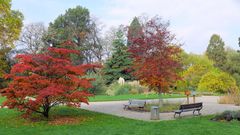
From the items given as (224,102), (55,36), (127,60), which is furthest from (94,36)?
(224,102)

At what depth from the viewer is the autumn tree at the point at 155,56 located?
17.1 metres

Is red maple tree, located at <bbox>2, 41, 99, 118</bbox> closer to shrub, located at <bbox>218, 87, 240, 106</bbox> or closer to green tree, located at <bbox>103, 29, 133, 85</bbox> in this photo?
shrub, located at <bbox>218, 87, 240, 106</bbox>

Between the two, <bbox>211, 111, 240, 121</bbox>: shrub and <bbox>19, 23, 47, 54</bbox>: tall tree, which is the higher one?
<bbox>19, 23, 47, 54</bbox>: tall tree

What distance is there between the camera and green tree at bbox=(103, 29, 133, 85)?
129ft

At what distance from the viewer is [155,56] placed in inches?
682

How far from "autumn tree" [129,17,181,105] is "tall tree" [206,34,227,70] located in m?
39.0

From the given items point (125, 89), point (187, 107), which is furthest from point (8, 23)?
point (187, 107)

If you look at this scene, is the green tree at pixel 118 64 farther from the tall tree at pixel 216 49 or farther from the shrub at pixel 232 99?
the tall tree at pixel 216 49

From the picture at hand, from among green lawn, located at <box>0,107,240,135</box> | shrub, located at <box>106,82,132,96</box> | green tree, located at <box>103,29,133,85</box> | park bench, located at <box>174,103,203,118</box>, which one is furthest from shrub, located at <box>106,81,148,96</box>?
green lawn, located at <box>0,107,240,135</box>

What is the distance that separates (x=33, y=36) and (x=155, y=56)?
3742 cm

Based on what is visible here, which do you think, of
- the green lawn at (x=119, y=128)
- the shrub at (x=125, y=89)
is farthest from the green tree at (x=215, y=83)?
the green lawn at (x=119, y=128)

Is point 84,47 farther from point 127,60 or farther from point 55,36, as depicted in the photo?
point 127,60

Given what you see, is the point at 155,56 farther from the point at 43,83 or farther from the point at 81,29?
the point at 81,29

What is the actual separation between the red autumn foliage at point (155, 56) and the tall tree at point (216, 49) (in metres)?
39.0
